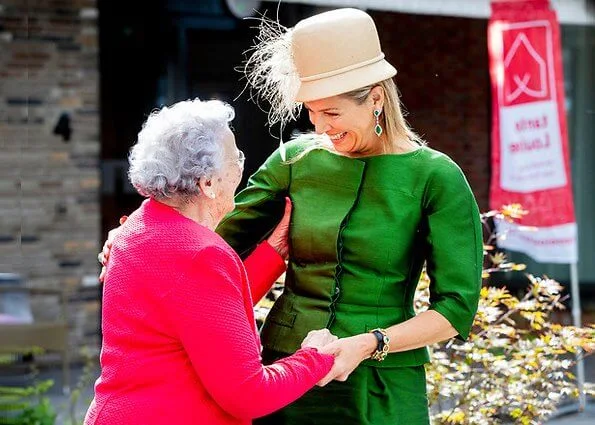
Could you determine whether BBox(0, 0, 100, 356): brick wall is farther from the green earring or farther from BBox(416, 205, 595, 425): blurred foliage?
the green earring

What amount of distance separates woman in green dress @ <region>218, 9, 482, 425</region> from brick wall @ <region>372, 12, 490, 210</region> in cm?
689

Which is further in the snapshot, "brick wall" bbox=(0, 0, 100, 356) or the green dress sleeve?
"brick wall" bbox=(0, 0, 100, 356)

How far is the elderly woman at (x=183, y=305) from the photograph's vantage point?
8.39 feet

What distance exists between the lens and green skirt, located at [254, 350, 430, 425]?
296 centimetres

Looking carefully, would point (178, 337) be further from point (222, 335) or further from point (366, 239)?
point (366, 239)

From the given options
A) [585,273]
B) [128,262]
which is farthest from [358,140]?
[585,273]

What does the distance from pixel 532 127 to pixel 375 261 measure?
4513 millimetres

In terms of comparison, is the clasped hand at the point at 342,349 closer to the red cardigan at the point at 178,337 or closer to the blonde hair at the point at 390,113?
the red cardigan at the point at 178,337

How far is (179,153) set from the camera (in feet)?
8.79

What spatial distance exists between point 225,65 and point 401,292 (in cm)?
618

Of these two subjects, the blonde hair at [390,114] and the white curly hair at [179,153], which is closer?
the white curly hair at [179,153]

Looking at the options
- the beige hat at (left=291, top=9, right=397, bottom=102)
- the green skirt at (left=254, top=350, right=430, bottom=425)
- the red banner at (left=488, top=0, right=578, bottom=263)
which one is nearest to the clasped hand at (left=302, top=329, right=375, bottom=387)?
the green skirt at (left=254, top=350, right=430, bottom=425)

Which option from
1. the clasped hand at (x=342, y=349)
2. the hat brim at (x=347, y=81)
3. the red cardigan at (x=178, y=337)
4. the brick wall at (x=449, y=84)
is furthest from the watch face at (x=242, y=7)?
the red cardigan at (x=178, y=337)

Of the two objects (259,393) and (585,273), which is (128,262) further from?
(585,273)
